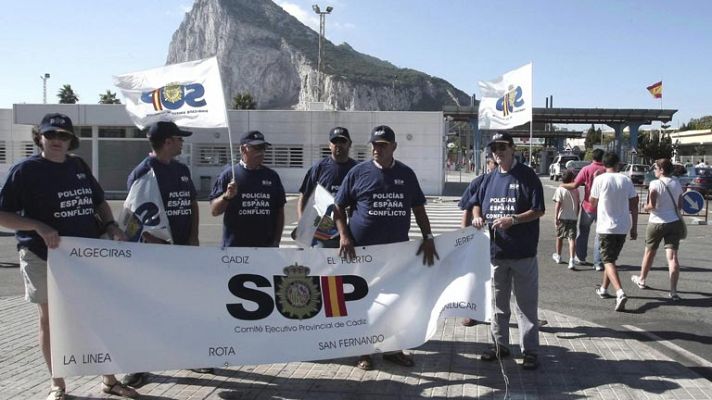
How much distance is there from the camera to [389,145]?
5.15 m

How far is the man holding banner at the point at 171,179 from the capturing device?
4.90 metres

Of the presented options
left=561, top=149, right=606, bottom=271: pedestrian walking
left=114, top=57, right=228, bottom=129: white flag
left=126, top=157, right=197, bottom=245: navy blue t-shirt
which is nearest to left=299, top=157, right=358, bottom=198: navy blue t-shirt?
left=114, top=57, right=228, bottom=129: white flag

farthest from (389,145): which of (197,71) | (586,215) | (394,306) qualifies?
(586,215)

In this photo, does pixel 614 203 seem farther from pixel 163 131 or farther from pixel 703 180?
pixel 703 180

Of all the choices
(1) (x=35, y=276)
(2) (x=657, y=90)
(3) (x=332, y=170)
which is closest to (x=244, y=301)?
(1) (x=35, y=276)

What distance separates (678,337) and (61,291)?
19.7 feet

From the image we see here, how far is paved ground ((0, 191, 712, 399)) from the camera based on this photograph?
15.1 feet

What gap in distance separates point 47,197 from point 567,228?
869 centimetres

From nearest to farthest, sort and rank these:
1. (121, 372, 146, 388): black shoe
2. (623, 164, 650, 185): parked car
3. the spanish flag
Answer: (121, 372, 146, 388): black shoe → (623, 164, 650, 185): parked car → the spanish flag

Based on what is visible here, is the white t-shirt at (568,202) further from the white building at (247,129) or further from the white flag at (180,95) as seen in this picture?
the white building at (247,129)

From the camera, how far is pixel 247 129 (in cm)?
3141

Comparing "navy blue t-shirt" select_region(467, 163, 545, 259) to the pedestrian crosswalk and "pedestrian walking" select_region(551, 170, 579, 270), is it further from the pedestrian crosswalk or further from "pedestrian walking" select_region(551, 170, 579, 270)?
the pedestrian crosswalk

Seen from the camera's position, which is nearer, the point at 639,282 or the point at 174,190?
the point at 174,190

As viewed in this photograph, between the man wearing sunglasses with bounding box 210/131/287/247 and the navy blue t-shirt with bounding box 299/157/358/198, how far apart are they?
543 millimetres
